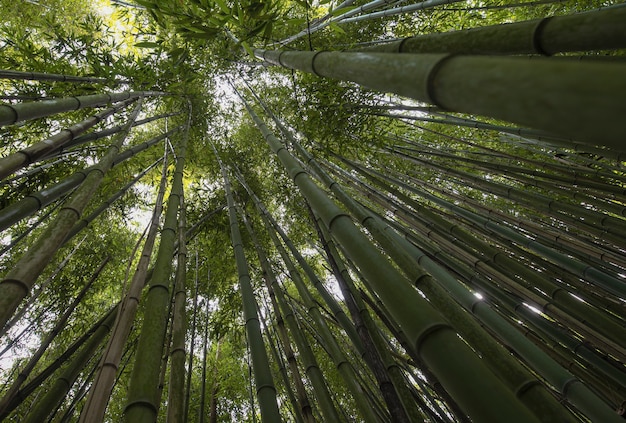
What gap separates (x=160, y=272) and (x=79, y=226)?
2.79 feet

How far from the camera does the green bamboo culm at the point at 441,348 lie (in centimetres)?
59

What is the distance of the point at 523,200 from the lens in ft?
9.39

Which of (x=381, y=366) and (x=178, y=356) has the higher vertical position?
(x=178, y=356)

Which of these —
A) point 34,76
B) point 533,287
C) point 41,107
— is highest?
point 34,76

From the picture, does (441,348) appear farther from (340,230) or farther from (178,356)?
(178,356)

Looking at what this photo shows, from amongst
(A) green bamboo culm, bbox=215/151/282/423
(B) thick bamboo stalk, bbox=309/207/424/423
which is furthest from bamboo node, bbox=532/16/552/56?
(A) green bamboo culm, bbox=215/151/282/423

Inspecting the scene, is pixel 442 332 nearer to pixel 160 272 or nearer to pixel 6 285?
pixel 160 272

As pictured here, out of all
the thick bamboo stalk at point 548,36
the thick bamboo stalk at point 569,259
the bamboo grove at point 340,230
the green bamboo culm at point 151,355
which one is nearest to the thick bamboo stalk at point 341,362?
the bamboo grove at point 340,230

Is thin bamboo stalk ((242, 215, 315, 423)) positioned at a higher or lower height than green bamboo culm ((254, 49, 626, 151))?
higher

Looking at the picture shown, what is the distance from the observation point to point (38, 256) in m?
1.25

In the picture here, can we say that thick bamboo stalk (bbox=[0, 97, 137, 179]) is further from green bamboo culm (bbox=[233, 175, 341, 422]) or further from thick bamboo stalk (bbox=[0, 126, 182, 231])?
green bamboo culm (bbox=[233, 175, 341, 422])

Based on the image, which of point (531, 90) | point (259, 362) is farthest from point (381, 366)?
point (531, 90)

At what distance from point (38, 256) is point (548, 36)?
159cm

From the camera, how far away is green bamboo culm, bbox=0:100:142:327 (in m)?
1.11
